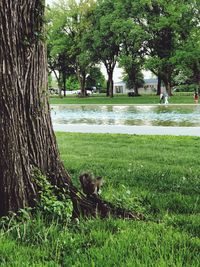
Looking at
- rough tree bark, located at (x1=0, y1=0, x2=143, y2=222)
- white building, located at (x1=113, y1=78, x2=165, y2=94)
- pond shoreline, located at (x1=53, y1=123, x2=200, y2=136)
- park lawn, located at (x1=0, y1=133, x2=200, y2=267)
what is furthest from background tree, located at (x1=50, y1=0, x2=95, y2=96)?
rough tree bark, located at (x1=0, y1=0, x2=143, y2=222)

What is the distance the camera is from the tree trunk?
3.13 m

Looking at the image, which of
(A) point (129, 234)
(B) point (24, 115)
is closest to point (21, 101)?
(B) point (24, 115)

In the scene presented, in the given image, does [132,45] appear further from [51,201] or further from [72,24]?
[51,201]

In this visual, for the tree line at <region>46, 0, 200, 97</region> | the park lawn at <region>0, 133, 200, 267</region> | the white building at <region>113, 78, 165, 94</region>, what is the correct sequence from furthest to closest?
the white building at <region>113, 78, 165, 94</region>
the tree line at <region>46, 0, 200, 97</region>
the park lawn at <region>0, 133, 200, 267</region>

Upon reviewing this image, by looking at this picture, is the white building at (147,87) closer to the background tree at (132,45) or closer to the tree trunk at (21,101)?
the background tree at (132,45)

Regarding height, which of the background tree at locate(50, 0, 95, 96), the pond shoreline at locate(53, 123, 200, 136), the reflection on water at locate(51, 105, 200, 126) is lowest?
the reflection on water at locate(51, 105, 200, 126)

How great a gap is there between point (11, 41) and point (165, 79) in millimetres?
50123

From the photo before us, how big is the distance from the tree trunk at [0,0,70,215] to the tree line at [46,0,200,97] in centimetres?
3685

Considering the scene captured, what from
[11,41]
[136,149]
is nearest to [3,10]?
[11,41]

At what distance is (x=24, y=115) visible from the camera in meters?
Answer: 3.30

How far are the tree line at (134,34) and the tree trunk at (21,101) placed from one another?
36.8 metres

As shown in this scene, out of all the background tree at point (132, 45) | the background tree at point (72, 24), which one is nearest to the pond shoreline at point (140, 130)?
the background tree at point (132, 45)

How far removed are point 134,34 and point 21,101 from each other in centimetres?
4397

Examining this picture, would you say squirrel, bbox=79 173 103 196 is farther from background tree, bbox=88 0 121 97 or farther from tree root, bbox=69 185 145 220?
background tree, bbox=88 0 121 97
